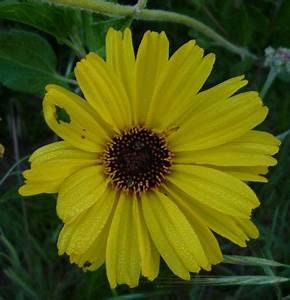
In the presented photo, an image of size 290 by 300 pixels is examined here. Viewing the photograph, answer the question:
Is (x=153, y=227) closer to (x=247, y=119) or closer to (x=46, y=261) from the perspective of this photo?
(x=247, y=119)

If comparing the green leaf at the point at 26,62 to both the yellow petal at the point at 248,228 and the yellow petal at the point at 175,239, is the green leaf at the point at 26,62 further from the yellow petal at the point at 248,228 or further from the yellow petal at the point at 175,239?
the yellow petal at the point at 248,228

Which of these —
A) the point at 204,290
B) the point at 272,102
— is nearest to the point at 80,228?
the point at 204,290

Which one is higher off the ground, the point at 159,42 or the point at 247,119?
the point at 159,42

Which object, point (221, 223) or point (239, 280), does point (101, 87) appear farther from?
point (239, 280)

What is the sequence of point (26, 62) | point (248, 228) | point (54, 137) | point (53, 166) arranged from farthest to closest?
point (54, 137) < point (26, 62) < point (248, 228) < point (53, 166)

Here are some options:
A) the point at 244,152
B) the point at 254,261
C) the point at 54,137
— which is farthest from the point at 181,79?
the point at 54,137

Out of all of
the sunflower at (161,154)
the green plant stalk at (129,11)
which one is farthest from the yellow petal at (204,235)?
the green plant stalk at (129,11)
